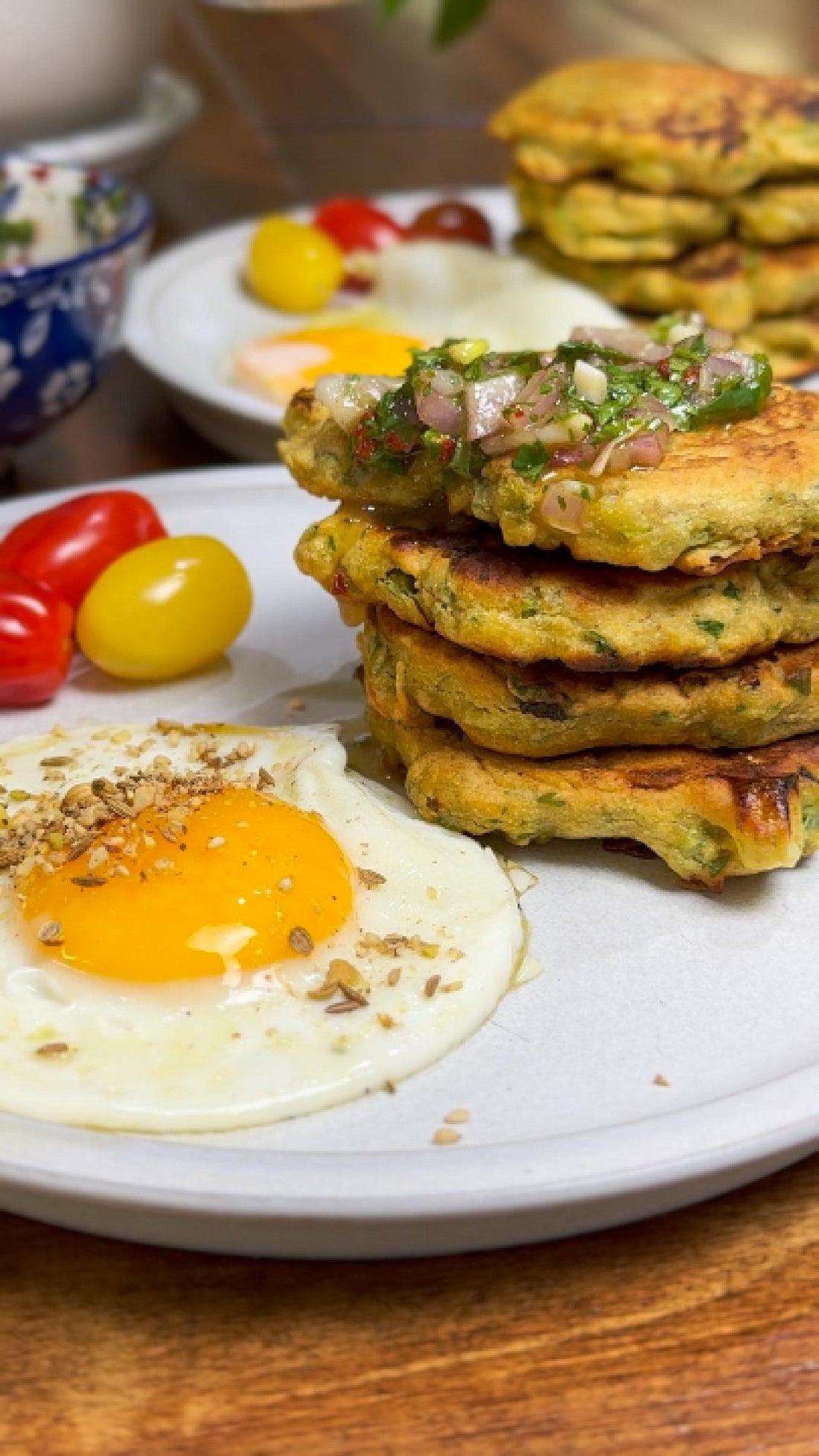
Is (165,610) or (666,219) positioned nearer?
(165,610)

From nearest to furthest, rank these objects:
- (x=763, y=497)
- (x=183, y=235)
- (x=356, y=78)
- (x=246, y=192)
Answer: (x=763, y=497)
(x=183, y=235)
(x=246, y=192)
(x=356, y=78)

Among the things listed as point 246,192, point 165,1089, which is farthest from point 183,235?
point 165,1089

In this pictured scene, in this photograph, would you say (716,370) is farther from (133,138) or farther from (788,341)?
(133,138)

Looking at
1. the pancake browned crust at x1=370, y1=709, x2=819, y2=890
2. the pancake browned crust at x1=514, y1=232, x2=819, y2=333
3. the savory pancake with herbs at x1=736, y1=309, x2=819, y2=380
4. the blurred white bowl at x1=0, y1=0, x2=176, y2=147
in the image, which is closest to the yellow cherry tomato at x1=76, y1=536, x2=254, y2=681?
the pancake browned crust at x1=370, y1=709, x2=819, y2=890

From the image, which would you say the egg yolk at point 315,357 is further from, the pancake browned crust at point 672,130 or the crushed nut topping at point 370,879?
the crushed nut topping at point 370,879

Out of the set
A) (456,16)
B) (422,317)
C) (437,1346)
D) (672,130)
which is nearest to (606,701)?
(437,1346)

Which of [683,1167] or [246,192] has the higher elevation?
[683,1167]

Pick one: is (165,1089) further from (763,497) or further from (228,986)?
(763,497)
